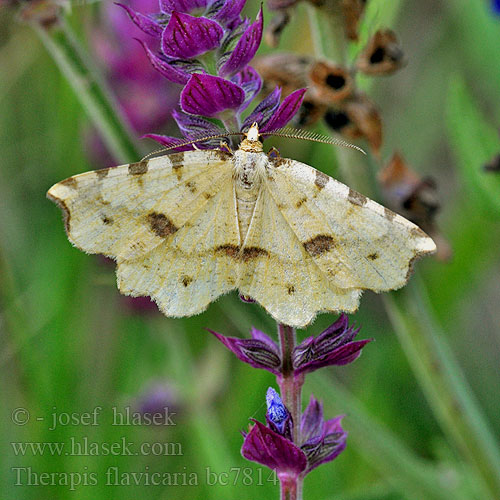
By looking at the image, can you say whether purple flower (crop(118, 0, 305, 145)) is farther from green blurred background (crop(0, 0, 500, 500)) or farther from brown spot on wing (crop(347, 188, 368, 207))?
green blurred background (crop(0, 0, 500, 500))

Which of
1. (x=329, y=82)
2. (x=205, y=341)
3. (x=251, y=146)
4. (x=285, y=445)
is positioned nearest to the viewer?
(x=285, y=445)

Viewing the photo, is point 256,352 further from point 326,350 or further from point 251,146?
point 251,146

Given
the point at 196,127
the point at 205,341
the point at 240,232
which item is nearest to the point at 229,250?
the point at 240,232

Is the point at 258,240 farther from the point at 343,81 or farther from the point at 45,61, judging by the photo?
the point at 45,61

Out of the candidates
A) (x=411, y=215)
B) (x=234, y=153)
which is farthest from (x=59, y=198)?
(x=411, y=215)

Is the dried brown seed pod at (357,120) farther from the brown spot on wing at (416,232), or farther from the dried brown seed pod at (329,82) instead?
the brown spot on wing at (416,232)

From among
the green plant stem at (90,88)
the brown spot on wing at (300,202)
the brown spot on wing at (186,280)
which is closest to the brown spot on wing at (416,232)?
the brown spot on wing at (300,202)

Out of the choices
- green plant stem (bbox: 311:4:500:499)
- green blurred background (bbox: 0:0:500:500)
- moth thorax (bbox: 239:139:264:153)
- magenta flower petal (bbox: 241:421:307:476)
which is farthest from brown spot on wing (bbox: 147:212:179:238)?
green plant stem (bbox: 311:4:500:499)
